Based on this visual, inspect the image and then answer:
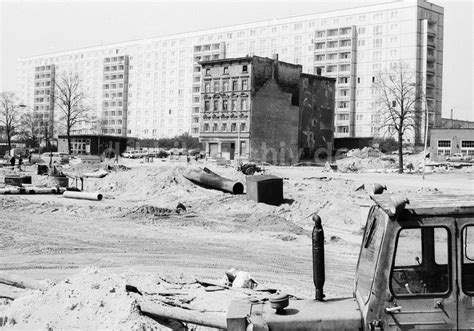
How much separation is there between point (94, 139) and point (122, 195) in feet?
195

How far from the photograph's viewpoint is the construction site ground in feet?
41.8

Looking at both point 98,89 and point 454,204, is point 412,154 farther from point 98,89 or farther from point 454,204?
point 98,89

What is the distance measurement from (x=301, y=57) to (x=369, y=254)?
323 ft

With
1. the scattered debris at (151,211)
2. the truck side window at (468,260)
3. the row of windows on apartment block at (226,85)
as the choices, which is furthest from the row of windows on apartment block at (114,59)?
the truck side window at (468,260)

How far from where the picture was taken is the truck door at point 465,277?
4.52m

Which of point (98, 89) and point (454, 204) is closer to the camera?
point (454, 204)

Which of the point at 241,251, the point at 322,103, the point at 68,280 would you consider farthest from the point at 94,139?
the point at 68,280

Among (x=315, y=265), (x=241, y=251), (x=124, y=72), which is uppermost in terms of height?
(x=124, y=72)

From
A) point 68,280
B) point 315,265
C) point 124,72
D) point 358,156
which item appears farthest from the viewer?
point 124,72

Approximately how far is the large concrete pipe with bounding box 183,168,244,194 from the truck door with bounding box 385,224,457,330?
78.5 feet

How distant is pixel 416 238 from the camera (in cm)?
485

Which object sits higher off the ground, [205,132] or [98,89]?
[98,89]

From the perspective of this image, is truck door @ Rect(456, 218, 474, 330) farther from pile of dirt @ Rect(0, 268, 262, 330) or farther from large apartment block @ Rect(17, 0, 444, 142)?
large apartment block @ Rect(17, 0, 444, 142)

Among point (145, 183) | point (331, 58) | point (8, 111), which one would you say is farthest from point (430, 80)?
point (145, 183)
